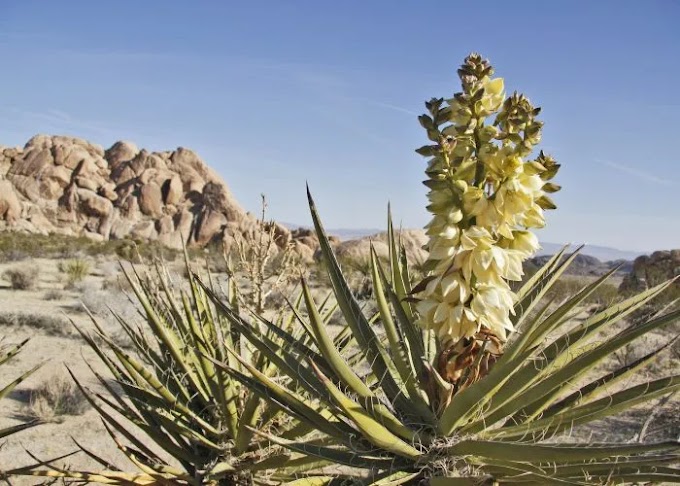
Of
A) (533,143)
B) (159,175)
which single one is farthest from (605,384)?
(159,175)

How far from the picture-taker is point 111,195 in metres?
37.5

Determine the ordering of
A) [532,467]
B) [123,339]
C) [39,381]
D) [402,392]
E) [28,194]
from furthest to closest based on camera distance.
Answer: [28,194]
[123,339]
[39,381]
[402,392]
[532,467]

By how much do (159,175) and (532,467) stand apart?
128 feet

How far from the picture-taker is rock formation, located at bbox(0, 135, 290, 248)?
33.8 meters

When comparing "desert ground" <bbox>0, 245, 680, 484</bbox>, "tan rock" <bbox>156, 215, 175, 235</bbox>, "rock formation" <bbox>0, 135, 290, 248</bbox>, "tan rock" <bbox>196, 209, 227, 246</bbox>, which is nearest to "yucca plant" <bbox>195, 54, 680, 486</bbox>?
"desert ground" <bbox>0, 245, 680, 484</bbox>

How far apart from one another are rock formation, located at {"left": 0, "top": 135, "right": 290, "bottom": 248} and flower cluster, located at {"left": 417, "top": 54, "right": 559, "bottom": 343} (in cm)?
3091

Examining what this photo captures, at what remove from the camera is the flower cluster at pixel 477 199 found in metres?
1.59

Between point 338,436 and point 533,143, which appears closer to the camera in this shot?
point 533,143

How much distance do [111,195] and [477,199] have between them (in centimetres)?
3896

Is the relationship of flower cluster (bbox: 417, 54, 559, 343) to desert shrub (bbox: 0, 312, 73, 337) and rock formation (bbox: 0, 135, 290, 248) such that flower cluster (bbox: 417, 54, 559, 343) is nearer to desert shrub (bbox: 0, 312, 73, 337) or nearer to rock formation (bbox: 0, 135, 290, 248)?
desert shrub (bbox: 0, 312, 73, 337)

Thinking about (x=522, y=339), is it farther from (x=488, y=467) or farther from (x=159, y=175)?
(x=159, y=175)

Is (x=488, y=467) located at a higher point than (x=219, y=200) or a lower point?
lower

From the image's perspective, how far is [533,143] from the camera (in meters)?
1.54

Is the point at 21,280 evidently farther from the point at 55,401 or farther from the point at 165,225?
the point at 165,225
